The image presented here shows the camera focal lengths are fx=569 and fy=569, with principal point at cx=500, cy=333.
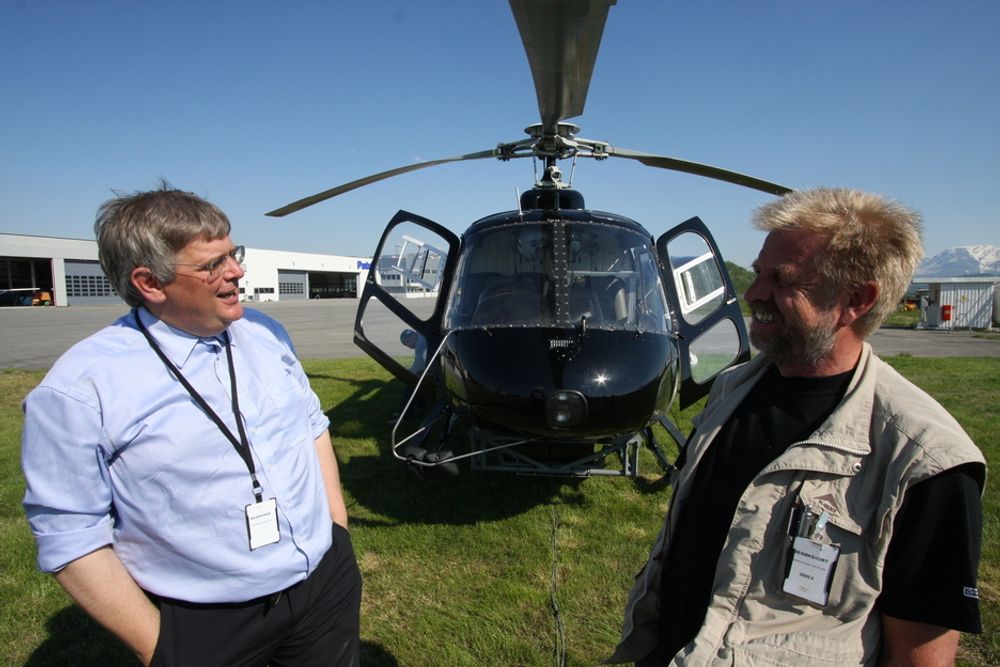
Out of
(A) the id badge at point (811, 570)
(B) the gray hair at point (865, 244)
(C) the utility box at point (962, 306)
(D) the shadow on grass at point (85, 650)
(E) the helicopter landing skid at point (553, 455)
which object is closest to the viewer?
(A) the id badge at point (811, 570)

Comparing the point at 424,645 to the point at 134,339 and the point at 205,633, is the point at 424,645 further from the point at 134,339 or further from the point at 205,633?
the point at 134,339

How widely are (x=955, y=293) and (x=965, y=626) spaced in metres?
26.8

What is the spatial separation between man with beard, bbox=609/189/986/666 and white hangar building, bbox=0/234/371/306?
3304 cm

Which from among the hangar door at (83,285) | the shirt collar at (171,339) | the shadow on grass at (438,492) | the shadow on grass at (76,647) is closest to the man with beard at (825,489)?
the shirt collar at (171,339)

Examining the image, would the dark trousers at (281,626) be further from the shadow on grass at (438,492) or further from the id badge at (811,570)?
the shadow on grass at (438,492)

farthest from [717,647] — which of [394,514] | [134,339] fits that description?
[394,514]

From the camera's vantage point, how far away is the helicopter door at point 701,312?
433 cm

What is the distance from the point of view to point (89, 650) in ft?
8.78

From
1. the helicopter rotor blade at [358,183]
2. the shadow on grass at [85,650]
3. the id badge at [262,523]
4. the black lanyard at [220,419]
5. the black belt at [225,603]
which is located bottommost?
the shadow on grass at [85,650]

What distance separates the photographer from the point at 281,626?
1.64 m

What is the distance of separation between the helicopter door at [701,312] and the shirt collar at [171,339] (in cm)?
338

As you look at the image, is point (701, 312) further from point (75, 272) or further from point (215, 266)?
point (75, 272)

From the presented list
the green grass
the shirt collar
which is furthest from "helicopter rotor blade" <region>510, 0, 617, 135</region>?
the green grass

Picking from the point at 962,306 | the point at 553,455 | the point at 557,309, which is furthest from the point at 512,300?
the point at 962,306
